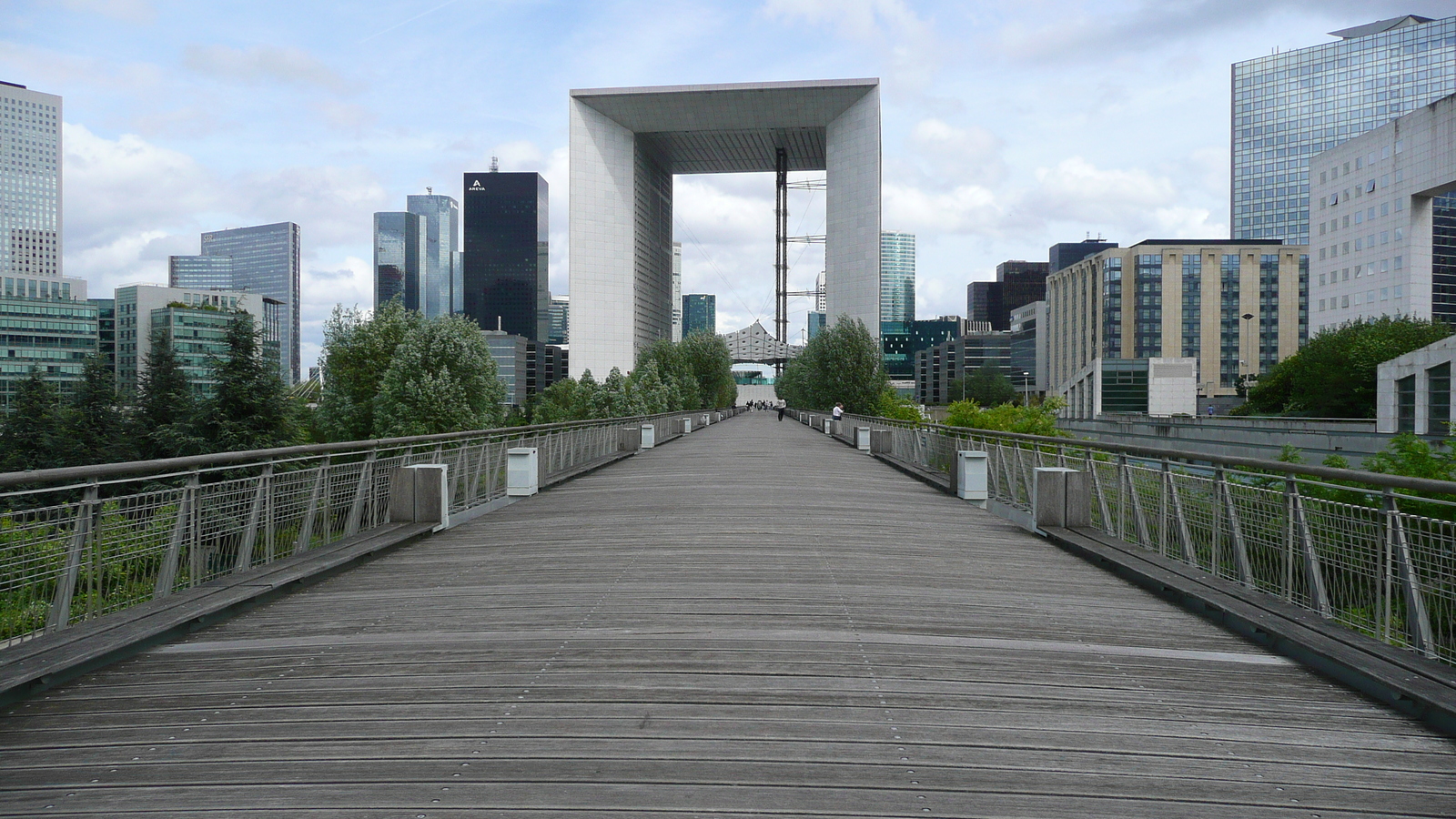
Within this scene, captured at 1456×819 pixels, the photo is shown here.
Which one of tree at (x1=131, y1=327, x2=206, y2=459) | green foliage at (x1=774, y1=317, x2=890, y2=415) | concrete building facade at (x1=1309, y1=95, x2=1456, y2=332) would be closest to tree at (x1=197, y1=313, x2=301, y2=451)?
tree at (x1=131, y1=327, x2=206, y2=459)

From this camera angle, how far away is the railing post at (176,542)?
6.31 metres

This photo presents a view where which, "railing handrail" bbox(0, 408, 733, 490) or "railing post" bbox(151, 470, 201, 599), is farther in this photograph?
"railing post" bbox(151, 470, 201, 599)

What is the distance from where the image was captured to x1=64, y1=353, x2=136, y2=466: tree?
163ft

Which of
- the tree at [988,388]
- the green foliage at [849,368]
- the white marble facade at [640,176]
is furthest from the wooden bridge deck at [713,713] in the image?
the tree at [988,388]

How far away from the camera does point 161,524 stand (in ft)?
20.8

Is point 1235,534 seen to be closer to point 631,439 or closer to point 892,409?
point 631,439

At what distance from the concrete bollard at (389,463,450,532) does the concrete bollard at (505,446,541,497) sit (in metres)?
3.25

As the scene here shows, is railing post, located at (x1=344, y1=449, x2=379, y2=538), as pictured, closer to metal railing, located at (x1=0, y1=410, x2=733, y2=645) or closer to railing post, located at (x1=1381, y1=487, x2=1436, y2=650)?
metal railing, located at (x1=0, y1=410, x2=733, y2=645)

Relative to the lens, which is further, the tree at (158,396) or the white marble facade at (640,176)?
the white marble facade at (640,176)

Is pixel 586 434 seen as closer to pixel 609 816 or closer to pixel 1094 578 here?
pixel 1094 578

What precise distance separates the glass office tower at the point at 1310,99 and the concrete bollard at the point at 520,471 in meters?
169

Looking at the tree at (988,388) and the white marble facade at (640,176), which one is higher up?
the white marble facade at (640,176)

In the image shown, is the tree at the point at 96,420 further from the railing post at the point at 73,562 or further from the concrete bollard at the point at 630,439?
the railing post at the point at 73,562

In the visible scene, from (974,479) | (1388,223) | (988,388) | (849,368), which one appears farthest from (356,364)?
(988,388)
